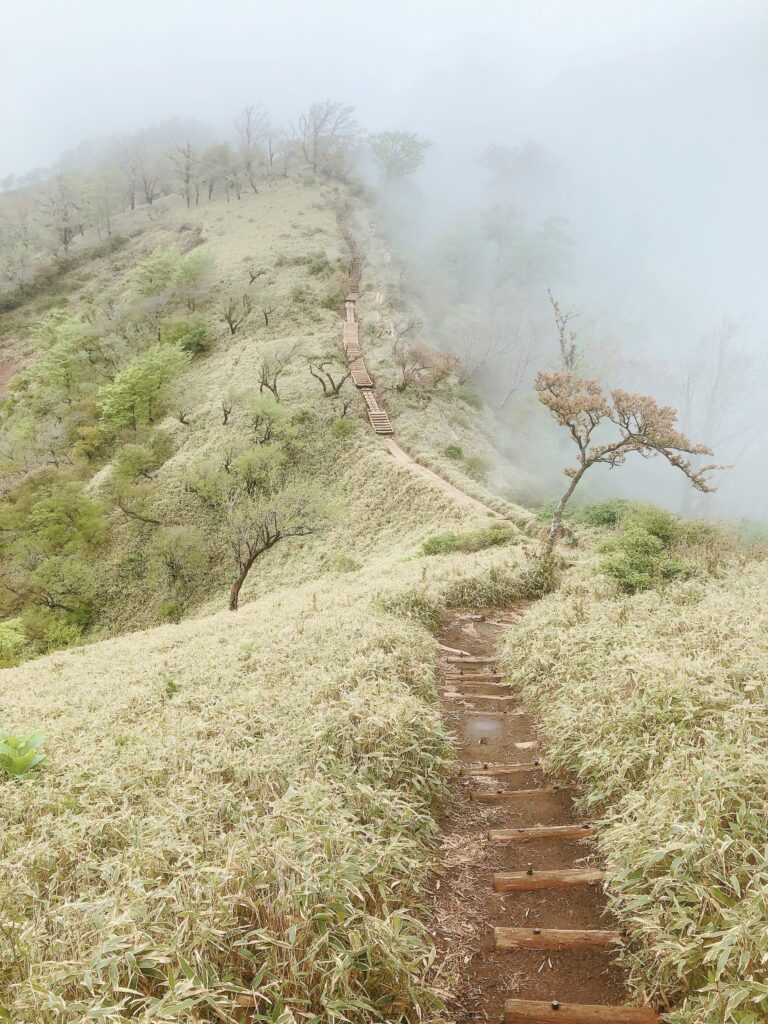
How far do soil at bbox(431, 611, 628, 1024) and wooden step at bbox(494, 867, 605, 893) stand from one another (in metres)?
0.05

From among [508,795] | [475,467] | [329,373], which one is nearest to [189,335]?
[329,373]

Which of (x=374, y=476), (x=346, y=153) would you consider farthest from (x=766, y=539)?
(x=346, y=153)

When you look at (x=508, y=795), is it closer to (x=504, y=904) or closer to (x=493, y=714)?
(x=504, y=904)

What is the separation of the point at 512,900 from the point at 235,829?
2.60 meters

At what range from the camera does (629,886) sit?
15.1 feet

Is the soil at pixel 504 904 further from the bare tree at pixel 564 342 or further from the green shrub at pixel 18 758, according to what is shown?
the bare tree at pixel 564 342

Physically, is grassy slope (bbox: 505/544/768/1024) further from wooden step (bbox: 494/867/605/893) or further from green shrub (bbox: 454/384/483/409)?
green shrub (bbox: 454/384/483/409)

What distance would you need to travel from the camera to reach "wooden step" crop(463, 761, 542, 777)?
712 centimetres

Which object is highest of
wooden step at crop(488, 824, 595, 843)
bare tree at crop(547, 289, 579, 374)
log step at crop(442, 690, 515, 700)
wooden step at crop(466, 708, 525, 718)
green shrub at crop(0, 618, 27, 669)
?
bare tree at crop(547, 289, 579, 374)

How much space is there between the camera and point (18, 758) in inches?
287

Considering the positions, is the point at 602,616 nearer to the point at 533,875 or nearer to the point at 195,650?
the point at 533,875

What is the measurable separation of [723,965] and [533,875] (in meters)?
1.98

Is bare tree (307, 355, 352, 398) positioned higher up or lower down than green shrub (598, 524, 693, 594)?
higher up

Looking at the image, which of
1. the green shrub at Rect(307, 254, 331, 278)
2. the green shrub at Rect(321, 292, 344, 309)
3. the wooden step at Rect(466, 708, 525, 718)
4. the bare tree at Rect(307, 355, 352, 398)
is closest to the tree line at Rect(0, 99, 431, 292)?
the green shrub at Rect(307, 254, 331, 278)
